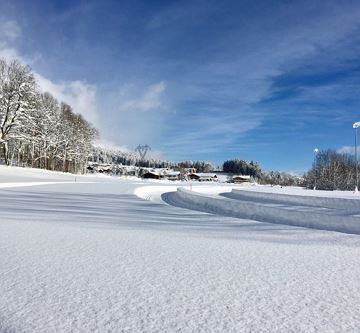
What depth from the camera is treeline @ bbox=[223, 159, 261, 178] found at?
186125mm

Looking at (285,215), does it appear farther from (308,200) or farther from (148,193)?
(148,193)

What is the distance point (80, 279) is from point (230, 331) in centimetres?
229

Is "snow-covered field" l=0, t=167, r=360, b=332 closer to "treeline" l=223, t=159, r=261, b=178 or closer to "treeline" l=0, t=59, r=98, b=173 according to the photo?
"treeline" l=0, t=59, r=98, b=173

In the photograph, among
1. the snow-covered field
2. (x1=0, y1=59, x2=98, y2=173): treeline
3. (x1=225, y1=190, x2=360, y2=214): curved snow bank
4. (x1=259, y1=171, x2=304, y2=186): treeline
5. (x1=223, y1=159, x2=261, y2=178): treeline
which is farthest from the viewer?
(x1=223, y1=159, x2=261, y2=178): treeline

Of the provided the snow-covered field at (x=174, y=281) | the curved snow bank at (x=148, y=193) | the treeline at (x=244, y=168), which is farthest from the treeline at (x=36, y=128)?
the treeline at (x=244, y=168)

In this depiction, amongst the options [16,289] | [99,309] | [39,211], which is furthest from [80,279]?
[39,211]

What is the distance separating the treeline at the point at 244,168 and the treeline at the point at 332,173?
103198mm

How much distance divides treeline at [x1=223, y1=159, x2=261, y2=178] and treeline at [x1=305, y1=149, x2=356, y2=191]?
103198 mm

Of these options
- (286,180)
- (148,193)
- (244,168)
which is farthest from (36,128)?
(244,168)

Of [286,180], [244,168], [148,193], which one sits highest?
[244,168]

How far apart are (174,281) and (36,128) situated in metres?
52.4

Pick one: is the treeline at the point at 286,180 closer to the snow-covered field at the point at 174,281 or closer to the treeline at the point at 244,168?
the treeline at the point at 244,168

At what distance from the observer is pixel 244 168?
188250 mm

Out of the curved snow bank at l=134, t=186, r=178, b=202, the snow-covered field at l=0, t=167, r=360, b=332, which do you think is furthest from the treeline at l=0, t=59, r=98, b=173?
the snow-covered field at l=0, t=167, r=360, b=332
